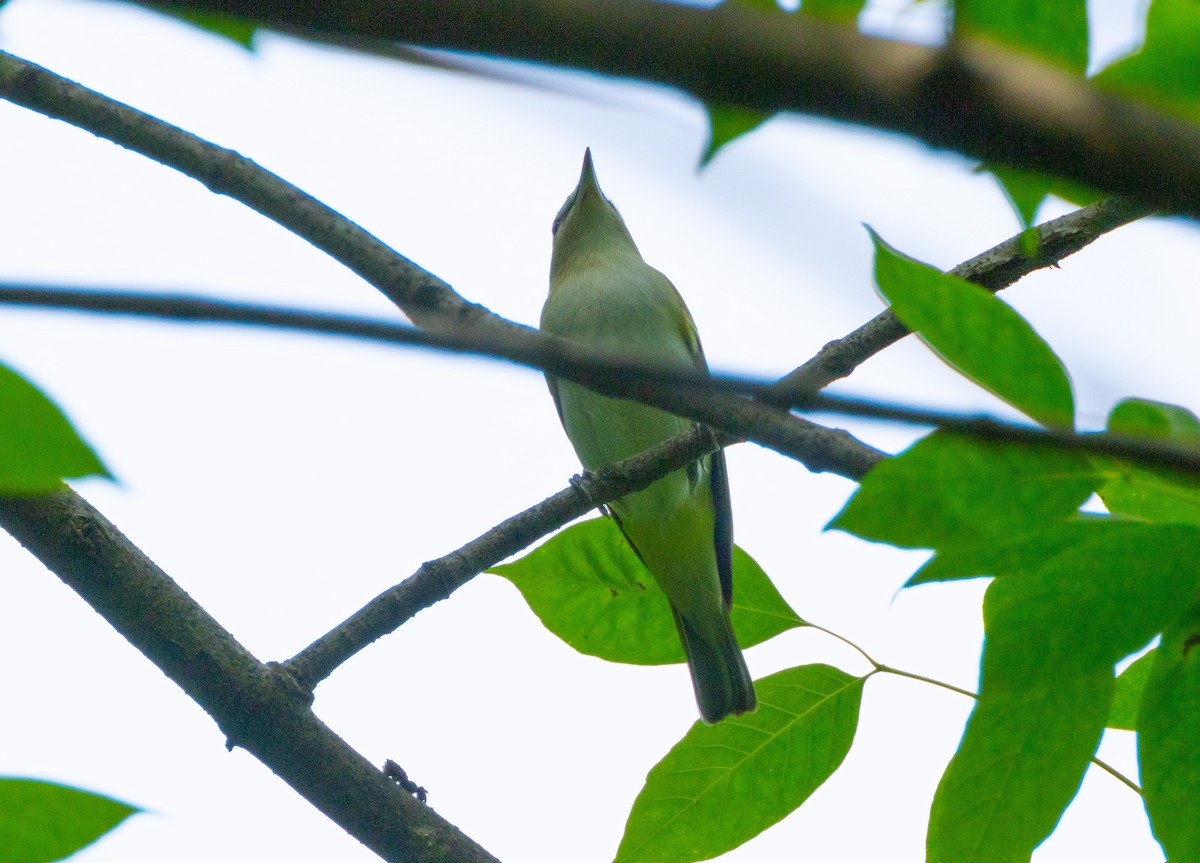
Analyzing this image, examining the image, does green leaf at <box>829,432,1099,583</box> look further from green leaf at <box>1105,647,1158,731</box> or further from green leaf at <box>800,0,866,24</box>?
green leaf at <box>1105,647,1158,731</box>

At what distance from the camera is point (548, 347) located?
848mm

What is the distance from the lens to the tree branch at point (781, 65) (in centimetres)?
61

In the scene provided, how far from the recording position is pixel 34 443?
114 centimetres

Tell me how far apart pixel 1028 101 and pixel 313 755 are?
98.0 inches

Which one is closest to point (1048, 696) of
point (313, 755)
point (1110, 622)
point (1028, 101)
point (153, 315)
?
point (1110, 622)

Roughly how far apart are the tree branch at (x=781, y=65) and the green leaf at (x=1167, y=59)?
0.58 metres

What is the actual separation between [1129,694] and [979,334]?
3.58 feet

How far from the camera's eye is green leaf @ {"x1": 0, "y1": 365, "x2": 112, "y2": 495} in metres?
1.13

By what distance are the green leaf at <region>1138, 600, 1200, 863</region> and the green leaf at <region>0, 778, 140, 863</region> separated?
48.9 inches

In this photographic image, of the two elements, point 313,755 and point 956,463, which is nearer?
point 956,463

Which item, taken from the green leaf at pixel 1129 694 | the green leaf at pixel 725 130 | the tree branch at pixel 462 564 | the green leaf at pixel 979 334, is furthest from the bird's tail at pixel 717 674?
the green leaf at pixel 725 130

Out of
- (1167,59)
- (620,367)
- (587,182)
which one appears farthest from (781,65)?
(587,182)

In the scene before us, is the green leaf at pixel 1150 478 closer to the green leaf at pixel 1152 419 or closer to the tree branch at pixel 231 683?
the green leaf at pixel 1152 419

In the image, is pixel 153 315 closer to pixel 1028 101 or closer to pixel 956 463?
pixel 1028 101
